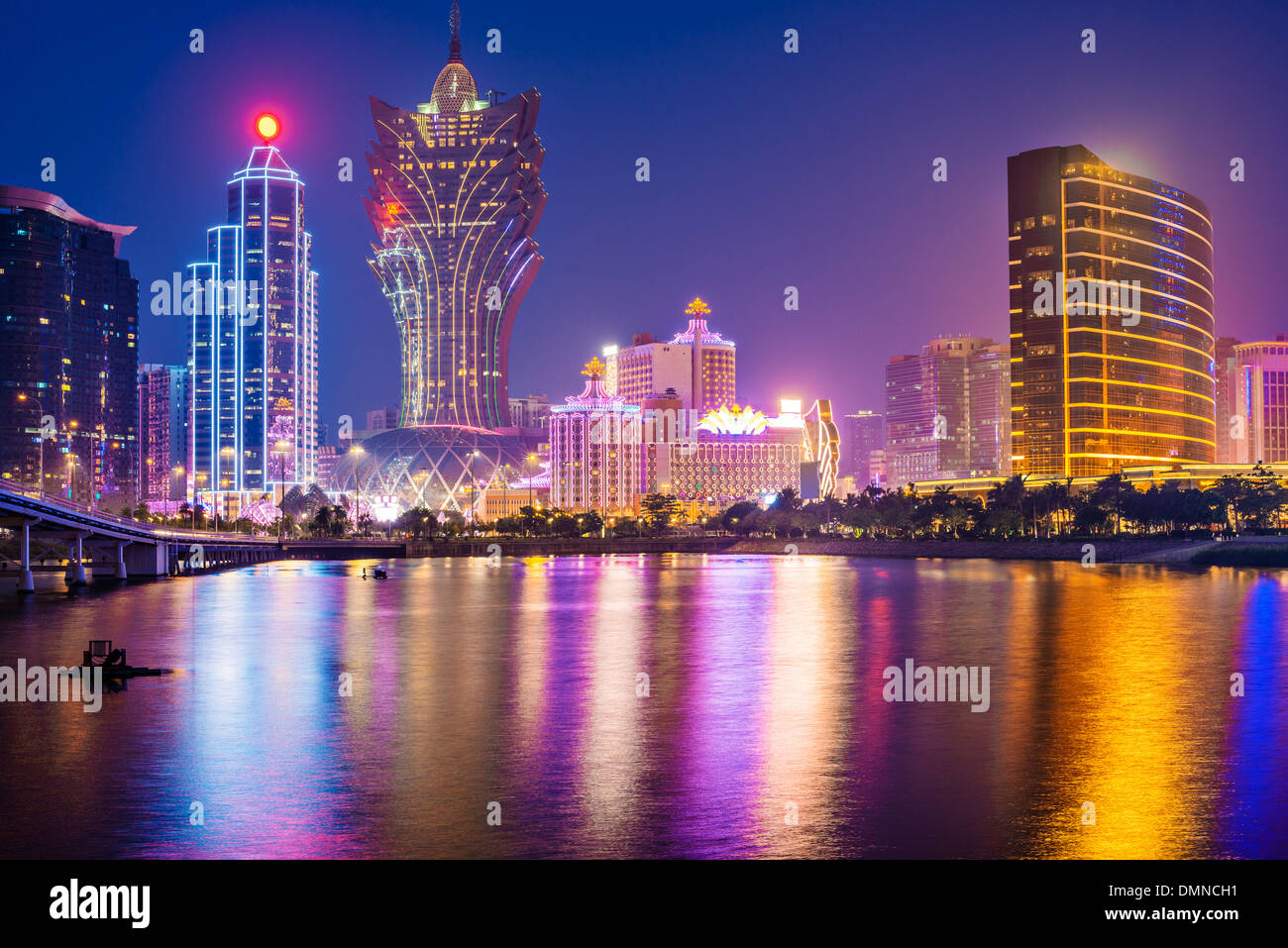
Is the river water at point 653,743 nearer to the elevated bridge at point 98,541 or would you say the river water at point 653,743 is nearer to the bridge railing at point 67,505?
the bridge railing at point 67,505

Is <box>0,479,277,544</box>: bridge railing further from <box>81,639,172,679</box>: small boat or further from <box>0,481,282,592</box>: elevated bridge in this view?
<box>81,639,172,679</box>: small boat

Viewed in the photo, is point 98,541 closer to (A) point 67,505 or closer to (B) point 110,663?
(A) point 67,505

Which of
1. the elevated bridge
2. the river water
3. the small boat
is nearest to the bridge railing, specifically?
the elevated bridge

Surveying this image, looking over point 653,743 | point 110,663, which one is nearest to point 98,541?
point 110,663
